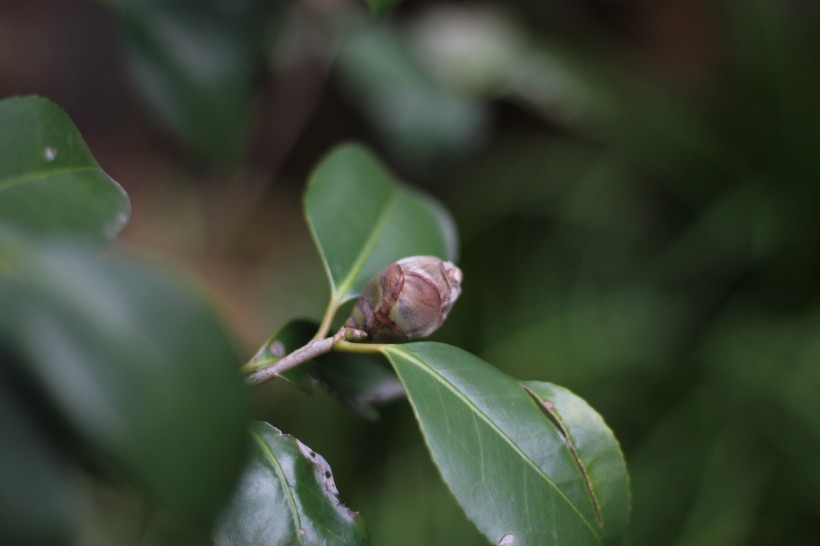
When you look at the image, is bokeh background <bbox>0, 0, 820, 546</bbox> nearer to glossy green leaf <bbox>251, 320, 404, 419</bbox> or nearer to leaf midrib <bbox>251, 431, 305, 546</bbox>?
glossy green leaf <bbox>251, 320, 404, 419</bbox>

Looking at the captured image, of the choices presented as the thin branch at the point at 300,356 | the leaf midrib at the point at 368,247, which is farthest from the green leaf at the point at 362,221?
the thin branch at the point at 300,356

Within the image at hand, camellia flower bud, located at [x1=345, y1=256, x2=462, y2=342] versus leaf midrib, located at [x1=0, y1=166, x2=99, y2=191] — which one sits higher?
camellia flower bud, located at [x1=345, y1=256, x2=462, y2=342]

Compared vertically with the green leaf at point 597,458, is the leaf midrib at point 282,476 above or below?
below

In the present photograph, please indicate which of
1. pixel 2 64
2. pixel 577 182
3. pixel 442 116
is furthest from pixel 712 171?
pixel 2 64

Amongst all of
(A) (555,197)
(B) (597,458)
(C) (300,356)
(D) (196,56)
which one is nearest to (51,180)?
(C) (300,356)

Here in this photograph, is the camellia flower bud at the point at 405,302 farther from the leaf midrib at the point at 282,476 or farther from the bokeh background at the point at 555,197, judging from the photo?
the bokeh background at the point at 555,197

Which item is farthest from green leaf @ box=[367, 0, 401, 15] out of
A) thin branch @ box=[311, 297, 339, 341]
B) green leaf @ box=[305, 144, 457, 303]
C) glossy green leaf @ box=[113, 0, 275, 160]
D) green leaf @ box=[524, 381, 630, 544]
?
glossy green leaf @ box=[113, 0, 275, 160]
